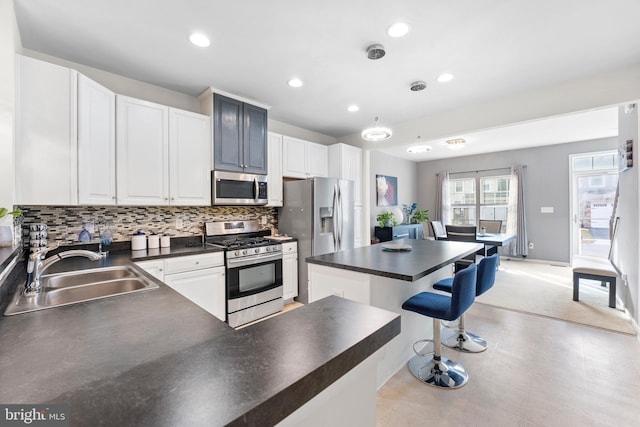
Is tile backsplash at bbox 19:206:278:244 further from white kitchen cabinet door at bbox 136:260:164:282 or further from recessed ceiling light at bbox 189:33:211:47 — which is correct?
recessed ceiling light at bbox 189:33:211:47

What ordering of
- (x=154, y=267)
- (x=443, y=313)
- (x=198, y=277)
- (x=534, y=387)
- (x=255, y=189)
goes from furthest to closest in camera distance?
(x=255, y=189) < (x=198, y=277) < (x=154, y=267) < (x=534, y=387) < (x=443, y=313)

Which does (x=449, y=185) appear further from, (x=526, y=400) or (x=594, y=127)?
(x=526, y=400)

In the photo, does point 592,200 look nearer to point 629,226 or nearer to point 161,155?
point 629,226

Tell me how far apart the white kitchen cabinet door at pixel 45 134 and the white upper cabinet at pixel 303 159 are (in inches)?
87.4

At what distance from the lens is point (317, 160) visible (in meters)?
4.29

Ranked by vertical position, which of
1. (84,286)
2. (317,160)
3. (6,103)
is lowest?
(84,286)

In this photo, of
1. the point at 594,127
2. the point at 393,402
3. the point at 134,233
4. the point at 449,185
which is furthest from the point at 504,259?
the point at 134,233

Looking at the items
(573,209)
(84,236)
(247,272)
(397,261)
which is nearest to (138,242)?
(84,236)

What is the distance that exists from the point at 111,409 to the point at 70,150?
2.35 metres

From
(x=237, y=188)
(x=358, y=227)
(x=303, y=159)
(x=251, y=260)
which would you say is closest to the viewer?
(x=251, y=260)

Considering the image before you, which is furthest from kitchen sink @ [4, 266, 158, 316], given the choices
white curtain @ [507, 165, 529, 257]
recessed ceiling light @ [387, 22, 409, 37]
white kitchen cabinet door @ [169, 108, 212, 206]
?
white curtain @ [507, 165, 529, 257]

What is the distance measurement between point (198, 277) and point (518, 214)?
6688mm

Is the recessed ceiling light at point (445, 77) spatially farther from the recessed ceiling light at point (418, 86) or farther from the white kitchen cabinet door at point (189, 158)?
the white kitchen cabinet door at point (189, 158)

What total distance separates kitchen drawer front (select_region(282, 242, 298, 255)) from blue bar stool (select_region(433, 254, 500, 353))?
184cm
